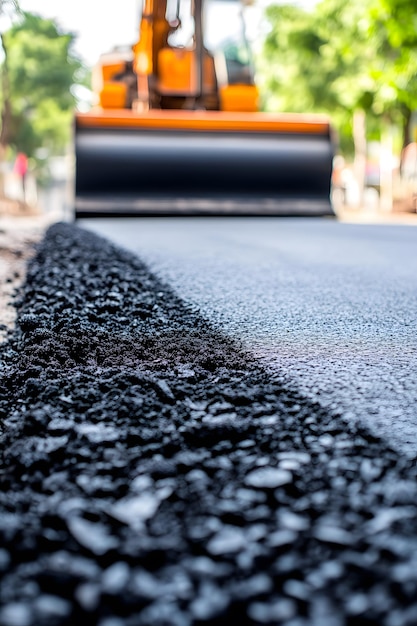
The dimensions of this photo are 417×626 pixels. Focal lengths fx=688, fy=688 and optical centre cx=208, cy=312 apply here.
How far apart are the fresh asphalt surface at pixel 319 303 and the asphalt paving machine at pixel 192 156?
6.94 ft

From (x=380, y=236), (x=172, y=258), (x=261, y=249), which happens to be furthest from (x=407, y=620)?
(x=380, y=236)

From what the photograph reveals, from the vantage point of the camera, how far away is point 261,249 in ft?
14.8

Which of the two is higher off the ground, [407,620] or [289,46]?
[289,46]

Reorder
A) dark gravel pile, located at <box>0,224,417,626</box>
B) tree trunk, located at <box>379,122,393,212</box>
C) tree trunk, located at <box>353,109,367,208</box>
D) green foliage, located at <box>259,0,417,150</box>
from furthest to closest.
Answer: tree trunk, located at <box>353,109,367,208</box> < tree trunk, located at <box>379,122,393,212</box> < green foliage, located at <box>259,0,417,150</box> < dark gravel pile, located at <box>0,224,417,626</box>

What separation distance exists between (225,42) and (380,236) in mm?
5177

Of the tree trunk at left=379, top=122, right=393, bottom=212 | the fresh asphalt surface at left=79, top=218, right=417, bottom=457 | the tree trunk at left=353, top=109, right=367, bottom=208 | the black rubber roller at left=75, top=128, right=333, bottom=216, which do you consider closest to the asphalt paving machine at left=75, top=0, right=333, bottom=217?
the black rubber roller at left=75, top=128, right=333, bottom=216

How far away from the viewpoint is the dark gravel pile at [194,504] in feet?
A: 3.01

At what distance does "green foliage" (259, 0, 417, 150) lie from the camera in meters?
10.7

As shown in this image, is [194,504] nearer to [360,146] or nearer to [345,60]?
[345,60]

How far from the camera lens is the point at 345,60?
16.8m

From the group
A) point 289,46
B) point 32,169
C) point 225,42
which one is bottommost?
point 32,169

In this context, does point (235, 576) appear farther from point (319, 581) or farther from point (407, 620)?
point (407, 620)

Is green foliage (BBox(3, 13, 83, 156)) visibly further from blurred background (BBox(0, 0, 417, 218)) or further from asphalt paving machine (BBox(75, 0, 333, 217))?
asphalt paving machine (BBox(75, 0, 333, 217))

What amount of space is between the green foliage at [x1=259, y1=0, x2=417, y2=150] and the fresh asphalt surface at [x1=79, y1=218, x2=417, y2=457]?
20.9 feet
